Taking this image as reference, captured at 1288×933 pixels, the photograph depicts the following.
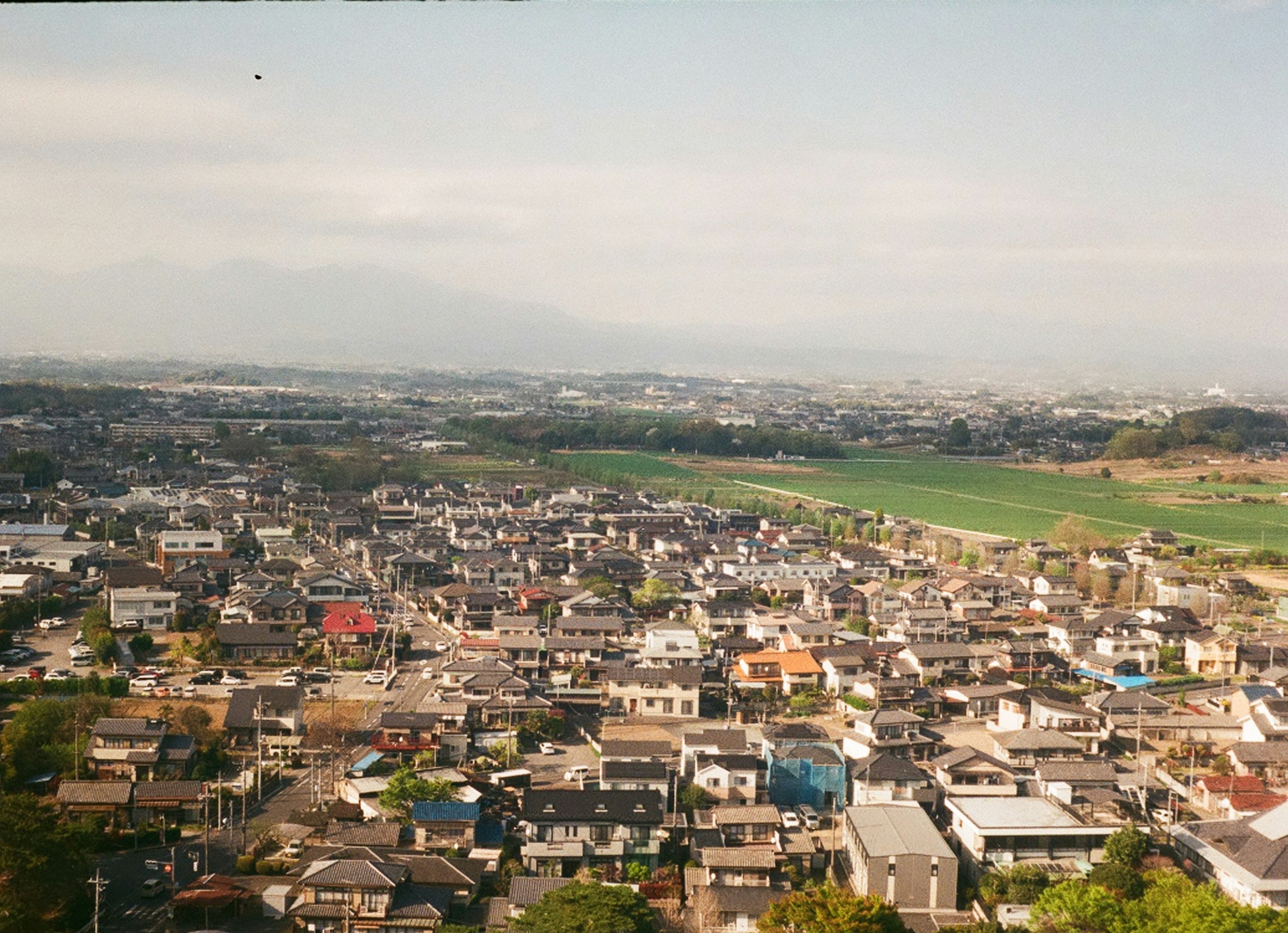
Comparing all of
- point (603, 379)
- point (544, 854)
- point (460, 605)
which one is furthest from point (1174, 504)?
point (603, 379)

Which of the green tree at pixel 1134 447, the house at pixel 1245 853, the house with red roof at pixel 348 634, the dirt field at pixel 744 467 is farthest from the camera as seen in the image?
the green tree at pixel 1134 447

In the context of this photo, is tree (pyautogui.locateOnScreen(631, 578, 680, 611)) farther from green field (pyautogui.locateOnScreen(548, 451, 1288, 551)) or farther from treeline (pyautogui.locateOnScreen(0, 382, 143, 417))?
treeline (pyautogui.locateOnScreen(0, 382, 143, 417))

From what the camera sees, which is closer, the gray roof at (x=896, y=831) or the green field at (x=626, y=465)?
the gray roof at (x=896, y=831)

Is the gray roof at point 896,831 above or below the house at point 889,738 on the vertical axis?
above

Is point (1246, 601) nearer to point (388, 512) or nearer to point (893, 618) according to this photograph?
point (893, 618)

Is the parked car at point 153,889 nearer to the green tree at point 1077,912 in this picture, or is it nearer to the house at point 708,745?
the house at point 708,745

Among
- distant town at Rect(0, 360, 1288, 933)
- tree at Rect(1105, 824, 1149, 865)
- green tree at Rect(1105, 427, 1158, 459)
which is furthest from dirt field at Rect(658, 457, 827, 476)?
tree at Rect(1105, 824, 1149, 865)

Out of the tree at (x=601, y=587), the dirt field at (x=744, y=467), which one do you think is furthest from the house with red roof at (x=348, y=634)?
the dirt field at (x=744, y=467)
